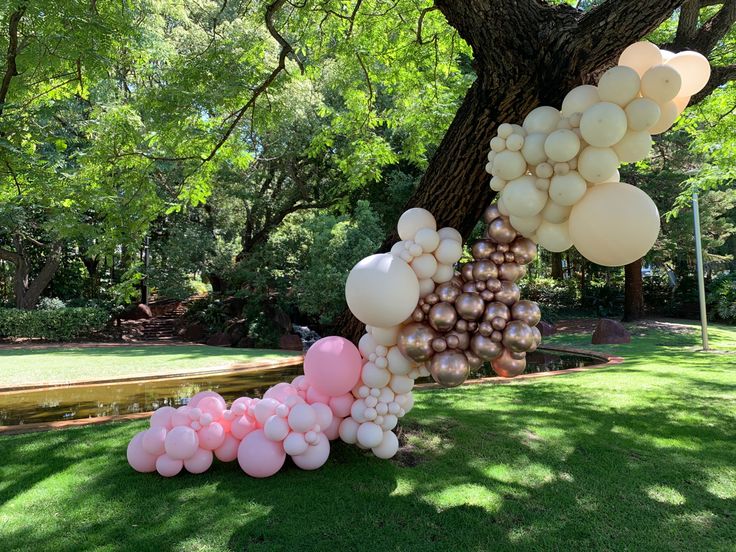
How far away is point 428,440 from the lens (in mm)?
3988

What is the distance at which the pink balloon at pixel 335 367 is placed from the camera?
10.9ft

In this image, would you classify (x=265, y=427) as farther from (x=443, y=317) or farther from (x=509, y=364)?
(x=509, y=364)

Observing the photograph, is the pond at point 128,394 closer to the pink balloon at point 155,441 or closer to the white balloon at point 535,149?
the pink balloon at point 155,441

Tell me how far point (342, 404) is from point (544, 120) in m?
2.21

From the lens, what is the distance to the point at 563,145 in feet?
8.42

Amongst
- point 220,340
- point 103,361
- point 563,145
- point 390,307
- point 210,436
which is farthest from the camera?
point 220,340

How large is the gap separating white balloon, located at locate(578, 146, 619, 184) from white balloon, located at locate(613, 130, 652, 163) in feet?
0.27

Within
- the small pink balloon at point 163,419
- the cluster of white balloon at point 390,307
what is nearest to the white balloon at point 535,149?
the cluster of white balloon at point 390,307

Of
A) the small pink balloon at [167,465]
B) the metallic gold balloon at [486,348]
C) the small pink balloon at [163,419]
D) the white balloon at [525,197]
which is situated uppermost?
the white balloon at [525,197]

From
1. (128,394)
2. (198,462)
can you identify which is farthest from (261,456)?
(128,394)

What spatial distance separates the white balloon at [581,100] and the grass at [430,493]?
2.30 metres

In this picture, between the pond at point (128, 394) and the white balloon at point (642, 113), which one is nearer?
the white balloon at point (642, 113)

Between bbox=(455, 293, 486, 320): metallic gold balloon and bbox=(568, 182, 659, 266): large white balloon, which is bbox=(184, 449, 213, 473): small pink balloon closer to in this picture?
bbox=(455, 293, 486, 320): metallic gold balloon

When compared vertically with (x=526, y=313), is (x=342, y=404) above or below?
below
